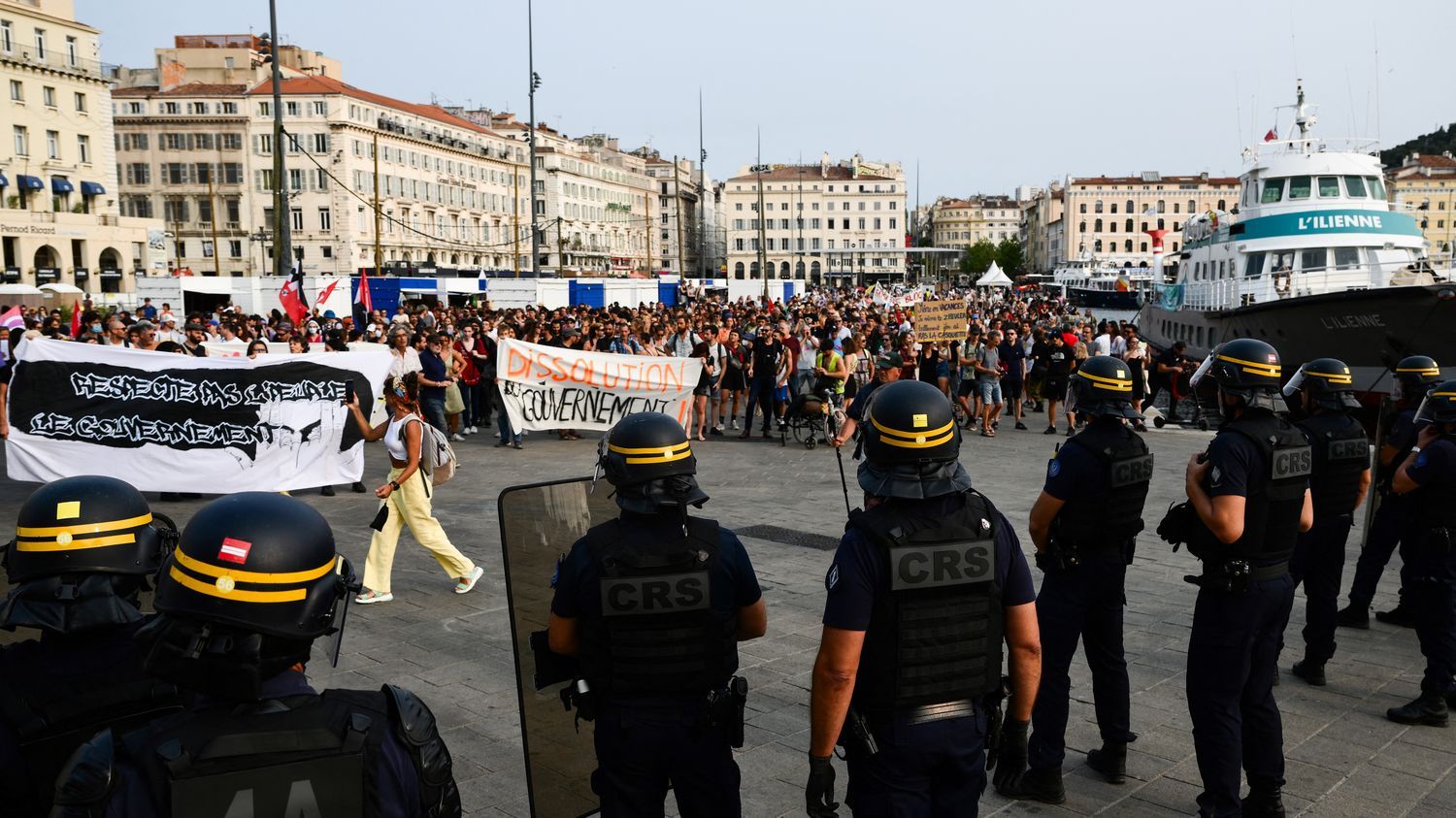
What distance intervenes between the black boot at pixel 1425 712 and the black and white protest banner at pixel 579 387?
969 cm

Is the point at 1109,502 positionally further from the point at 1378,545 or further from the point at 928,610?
the point at 1378,545

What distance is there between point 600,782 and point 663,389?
11216mm

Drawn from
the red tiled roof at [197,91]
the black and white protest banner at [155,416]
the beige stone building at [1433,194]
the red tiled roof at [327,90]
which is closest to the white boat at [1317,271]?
the black and white protest banner at [155,416]

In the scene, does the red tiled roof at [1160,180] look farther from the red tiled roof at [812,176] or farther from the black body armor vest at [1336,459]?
the black body armor vest at [1336,459]

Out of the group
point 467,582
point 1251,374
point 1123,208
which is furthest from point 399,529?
point 1123,208

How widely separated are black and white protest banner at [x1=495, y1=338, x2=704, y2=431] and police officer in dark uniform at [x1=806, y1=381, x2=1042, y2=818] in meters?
10.8

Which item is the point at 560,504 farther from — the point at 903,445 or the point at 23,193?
the point at 23,193

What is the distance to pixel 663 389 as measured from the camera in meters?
14.2

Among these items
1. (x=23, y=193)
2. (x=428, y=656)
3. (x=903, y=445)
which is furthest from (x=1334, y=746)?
(x=23, y=193)

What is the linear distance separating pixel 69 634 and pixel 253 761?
3.00 feet

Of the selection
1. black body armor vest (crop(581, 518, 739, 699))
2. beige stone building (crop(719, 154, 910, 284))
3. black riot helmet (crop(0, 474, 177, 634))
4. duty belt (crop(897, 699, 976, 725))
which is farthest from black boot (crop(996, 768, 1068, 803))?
beige stone building (crop(719, 154, 910, 284))

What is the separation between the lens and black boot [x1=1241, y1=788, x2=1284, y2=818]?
4.18 meters

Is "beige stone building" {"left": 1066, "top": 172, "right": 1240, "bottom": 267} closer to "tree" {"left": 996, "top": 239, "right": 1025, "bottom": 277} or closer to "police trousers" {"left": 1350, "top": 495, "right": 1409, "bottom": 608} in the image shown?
"tree" {"left": 996, "top": 239, "right": 1025, "bottom": 277}

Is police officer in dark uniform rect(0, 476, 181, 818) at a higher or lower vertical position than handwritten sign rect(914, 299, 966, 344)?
lower
